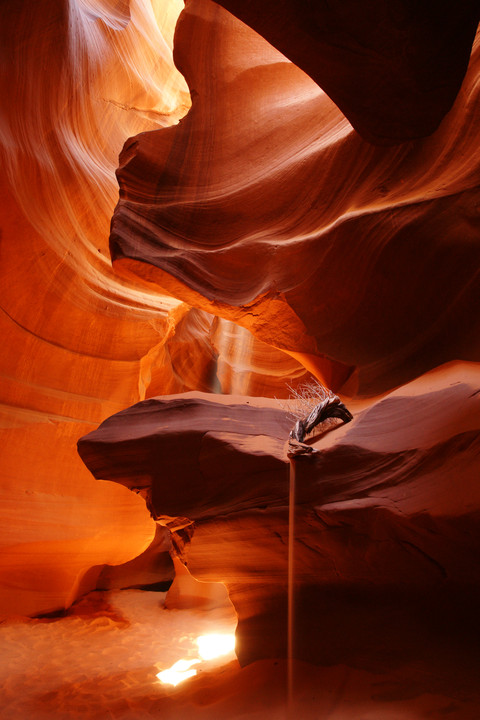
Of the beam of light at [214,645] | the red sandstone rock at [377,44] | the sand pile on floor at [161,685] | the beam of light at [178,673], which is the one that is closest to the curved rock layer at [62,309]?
the sand pile on floor at [161,685]

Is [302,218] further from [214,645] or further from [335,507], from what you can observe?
[214,645]

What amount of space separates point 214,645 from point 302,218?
606cm

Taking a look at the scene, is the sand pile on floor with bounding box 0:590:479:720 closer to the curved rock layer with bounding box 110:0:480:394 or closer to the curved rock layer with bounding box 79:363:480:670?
Result: the curved rock layer with bounding box 79:363:480:670

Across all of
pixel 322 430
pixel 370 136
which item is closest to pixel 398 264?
pixel 370 136

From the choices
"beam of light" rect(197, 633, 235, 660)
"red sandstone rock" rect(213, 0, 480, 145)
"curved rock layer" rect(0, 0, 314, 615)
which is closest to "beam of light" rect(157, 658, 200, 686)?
"beam of light" rect(197, 633, 235, 660)

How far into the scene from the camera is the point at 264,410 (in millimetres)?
5473

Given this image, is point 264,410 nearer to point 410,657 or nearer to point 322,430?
point 322,430

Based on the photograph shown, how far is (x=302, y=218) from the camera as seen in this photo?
18.2ft

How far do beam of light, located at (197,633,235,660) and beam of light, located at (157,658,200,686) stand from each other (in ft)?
1.14

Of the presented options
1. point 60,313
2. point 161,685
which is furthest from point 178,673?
→ point 60,313

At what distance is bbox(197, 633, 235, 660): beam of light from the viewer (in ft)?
21.2

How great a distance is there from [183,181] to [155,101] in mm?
6101

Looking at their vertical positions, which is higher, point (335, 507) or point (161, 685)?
point (335, 507)

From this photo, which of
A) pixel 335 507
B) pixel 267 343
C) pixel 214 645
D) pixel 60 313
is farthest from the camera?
pixel 60 313
